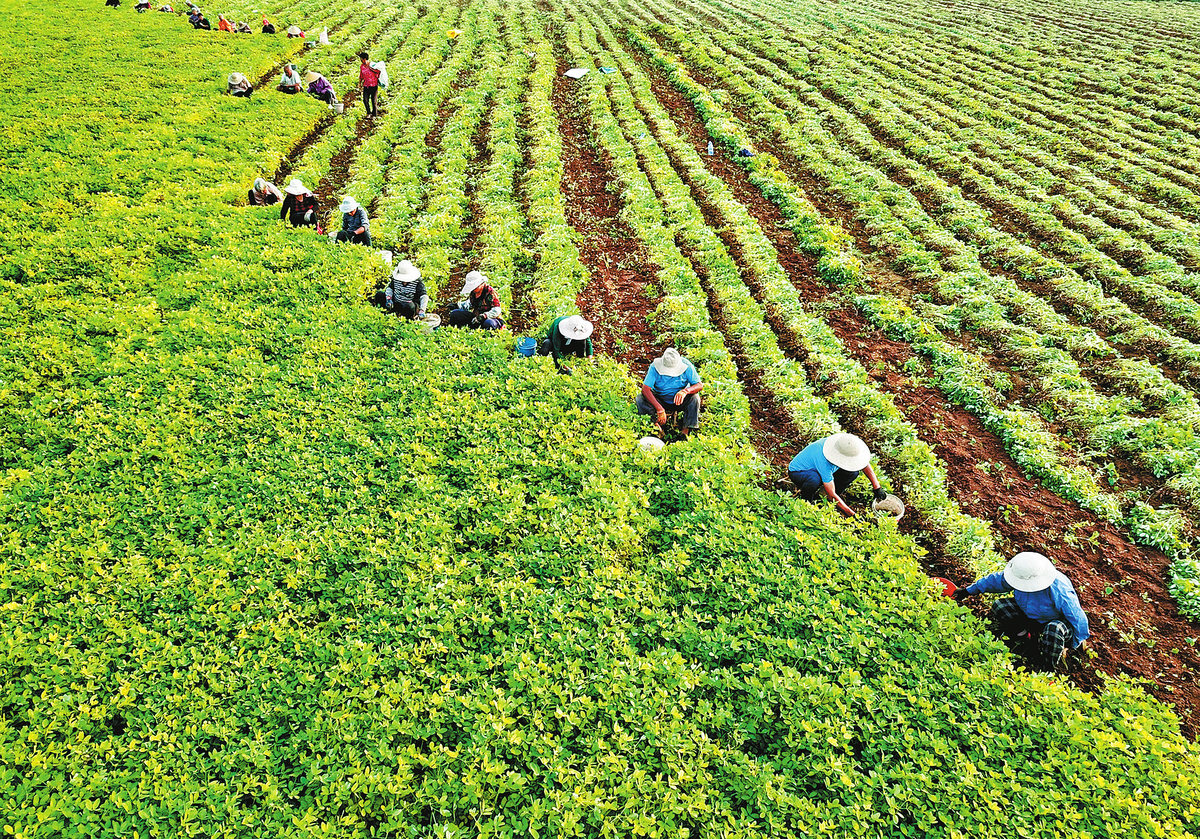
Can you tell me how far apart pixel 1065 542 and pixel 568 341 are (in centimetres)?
848

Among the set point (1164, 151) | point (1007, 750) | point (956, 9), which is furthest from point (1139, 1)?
point (1007, 750)

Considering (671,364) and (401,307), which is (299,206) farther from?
(671,364)

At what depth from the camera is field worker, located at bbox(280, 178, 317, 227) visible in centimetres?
1477

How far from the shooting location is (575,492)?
8180 millimetres

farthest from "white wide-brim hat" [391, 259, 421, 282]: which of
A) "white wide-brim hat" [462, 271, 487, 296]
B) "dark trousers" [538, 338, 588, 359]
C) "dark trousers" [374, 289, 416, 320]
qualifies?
"dark trousers" [538, 338, 588, 359]

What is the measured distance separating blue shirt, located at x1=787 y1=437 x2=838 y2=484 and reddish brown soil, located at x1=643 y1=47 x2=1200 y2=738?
5.54 feet

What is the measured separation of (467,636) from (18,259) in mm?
13269

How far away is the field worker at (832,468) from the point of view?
27.5 ft

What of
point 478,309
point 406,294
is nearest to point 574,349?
point 478,309

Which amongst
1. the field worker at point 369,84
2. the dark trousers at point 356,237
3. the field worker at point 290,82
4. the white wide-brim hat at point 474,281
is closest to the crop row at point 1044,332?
the white wide-brim hat at point 474,281

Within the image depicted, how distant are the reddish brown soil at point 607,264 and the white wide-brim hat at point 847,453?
172 inches

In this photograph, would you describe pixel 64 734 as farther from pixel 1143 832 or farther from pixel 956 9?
pixel 956 9

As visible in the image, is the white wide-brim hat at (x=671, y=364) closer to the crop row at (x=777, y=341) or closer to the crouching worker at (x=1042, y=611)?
the crop row at (x=777, y=341)

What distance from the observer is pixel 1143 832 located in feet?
16.3
